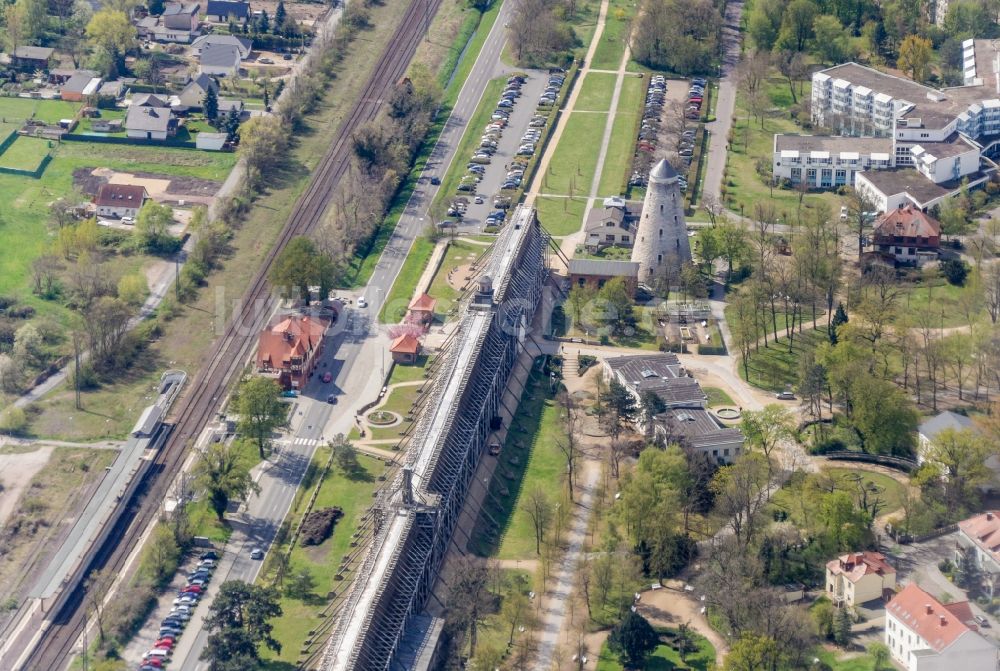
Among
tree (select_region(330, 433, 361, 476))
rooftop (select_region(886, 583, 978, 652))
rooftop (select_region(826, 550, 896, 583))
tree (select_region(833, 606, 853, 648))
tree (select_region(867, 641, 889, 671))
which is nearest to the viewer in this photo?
rooftop (select_region(886, 583, 978, 652))

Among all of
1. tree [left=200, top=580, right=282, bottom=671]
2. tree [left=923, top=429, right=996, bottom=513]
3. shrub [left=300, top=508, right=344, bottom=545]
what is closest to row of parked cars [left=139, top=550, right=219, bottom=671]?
tree [left=200, top=580, right=282, bottom=671]

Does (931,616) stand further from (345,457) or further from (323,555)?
(345,457)

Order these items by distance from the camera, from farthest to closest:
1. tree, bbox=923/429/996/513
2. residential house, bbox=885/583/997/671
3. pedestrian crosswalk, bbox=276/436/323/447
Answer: pedestrian crosswalk, bbox=276/436/323/447
tree, bbox=923/429/996/513
residential house, bbox=885/583/997/671

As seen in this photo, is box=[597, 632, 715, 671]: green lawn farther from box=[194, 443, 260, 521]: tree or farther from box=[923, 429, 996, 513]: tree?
box=[194, 443, 260, 521]: tree

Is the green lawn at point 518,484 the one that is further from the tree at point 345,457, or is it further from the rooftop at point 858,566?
the rooftop at point 858,566

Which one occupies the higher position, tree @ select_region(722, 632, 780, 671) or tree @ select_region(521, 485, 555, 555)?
tree @ select_region(722, 632, 780, 671)
